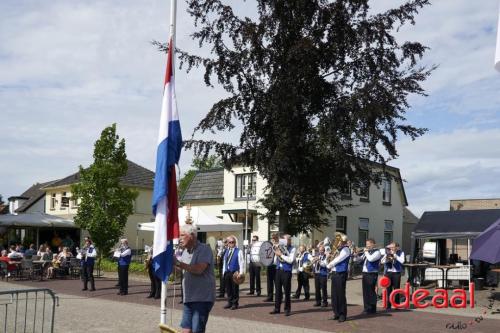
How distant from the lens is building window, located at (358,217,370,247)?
134 feet

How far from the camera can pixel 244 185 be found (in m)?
40.1

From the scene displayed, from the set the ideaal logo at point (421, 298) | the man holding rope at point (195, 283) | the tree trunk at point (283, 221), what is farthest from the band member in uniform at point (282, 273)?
the tree trunk at point (283, 221)

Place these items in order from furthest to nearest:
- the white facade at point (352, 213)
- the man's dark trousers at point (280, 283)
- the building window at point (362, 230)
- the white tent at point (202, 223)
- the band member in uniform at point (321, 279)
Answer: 1. the building window at point (362, 230)
2. the white facade at point (352, 213)
3. the white tent at point (202, 223)
4. the band member in uniform at point (321, 279)
5. the man's dark trousers at point (280, 283)

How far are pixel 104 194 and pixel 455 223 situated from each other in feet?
55.4

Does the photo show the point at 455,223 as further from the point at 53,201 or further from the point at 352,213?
the point at 53,201

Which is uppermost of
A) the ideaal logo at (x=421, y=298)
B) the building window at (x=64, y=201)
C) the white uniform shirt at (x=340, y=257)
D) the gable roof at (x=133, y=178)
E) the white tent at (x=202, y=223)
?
the gable roof at (x=133, y=178)

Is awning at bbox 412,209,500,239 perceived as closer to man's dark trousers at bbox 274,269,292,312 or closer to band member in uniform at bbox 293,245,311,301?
band member in uniform at bbox 293,245,311,301

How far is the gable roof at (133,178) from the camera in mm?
51062

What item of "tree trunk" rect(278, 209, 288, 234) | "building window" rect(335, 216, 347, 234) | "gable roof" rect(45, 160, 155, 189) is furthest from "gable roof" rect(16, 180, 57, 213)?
"tree trunk" rect(278, 209, 288, 234)

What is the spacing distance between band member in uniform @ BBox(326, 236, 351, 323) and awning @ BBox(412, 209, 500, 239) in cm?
1131

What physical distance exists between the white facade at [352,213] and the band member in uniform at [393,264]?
18467mm

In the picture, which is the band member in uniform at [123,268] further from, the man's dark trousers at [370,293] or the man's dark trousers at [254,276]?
the man's dark trousers at [370,293]

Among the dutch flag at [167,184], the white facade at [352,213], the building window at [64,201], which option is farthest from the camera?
the building window at [64,201]

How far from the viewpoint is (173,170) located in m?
8.28
